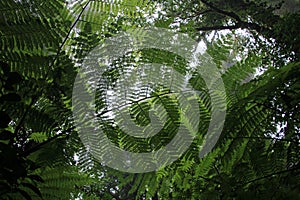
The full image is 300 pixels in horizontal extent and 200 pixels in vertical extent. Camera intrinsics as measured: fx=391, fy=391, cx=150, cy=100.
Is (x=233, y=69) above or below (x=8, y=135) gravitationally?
above

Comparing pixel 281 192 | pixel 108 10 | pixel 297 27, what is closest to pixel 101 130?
pixel 108 10

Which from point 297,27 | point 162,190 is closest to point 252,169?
point 162,190

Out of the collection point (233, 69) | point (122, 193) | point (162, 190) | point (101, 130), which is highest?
point (233, 69)

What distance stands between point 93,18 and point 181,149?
0.40 meters

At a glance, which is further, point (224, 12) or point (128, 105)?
point (224, 12)

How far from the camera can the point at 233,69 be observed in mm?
1015

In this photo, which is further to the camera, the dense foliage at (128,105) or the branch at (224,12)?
the branch at (224,12)

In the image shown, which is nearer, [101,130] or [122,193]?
[101,130]

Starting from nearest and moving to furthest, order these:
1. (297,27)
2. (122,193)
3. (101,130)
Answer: (101,130), (297,27), (122,193)

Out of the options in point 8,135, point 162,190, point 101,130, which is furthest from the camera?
point 162,190

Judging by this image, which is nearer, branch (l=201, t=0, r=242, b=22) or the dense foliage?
the dense foliage

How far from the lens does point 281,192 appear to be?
67cm

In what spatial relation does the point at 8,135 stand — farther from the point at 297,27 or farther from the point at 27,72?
the point at 297,27

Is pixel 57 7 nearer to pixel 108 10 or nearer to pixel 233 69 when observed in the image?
pixel 108 10
